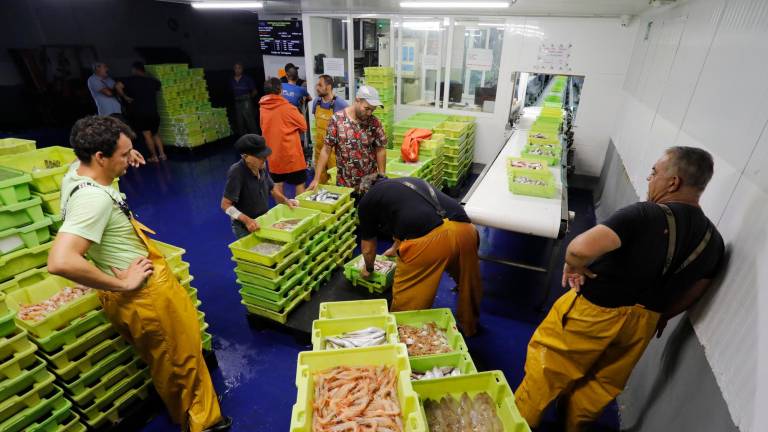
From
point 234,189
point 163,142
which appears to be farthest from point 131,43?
point 234,189

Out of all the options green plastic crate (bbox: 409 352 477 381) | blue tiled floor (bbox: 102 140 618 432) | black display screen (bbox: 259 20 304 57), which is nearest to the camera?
green plastic crate (bbox: 409 352 477 381)

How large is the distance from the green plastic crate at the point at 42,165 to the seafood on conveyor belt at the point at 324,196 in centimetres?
237

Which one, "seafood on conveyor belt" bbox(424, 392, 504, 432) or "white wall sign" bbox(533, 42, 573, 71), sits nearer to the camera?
"seafood on conveyor belt" bbox(424, 392, 504, 432)

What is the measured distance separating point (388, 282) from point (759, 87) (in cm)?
330

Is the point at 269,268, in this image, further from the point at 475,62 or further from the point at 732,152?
the point at 475,62

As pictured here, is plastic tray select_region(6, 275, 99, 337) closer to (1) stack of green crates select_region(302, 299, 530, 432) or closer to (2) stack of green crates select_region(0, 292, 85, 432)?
(2) stack of green crates select_region(0, 292, 85, 432)

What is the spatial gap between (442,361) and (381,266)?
1.69m

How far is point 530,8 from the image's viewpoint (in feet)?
20.9

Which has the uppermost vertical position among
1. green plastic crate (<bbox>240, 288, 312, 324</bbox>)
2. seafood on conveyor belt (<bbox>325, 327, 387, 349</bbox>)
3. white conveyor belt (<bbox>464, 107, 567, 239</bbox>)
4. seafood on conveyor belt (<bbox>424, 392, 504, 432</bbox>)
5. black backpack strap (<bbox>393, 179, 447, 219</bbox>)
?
black backpack strap (<bbox>393, 179, 447, 219</bbox>)

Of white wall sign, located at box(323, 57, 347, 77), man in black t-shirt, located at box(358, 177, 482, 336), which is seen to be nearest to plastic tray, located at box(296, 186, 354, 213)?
man in black t-shirt, located at box(358, 177, 482, 336)

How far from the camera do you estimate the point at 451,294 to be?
15.0 ft

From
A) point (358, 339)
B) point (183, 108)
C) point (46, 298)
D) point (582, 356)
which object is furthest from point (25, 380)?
point (183, 108)

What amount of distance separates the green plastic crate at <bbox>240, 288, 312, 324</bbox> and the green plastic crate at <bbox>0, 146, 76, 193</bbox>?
1.95 metres

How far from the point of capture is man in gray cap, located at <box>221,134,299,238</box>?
3.48 meters
